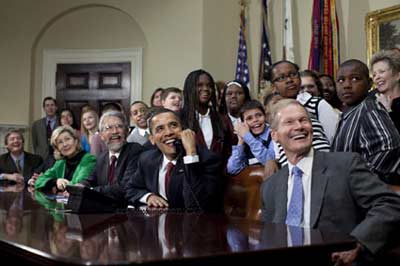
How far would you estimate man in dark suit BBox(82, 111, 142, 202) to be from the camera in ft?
12.6

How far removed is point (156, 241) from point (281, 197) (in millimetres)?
814

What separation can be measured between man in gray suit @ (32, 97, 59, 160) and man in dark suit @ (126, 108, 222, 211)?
4.36 meters

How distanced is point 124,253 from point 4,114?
7.17 metres

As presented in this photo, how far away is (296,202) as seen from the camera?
88.5 inches

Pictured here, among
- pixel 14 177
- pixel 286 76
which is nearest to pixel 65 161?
pixel 14 177

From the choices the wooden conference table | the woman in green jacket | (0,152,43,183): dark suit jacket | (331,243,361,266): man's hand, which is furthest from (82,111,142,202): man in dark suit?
(331,243,361,266): man's hand

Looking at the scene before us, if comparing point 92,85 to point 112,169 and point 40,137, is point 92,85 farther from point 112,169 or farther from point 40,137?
point 112,169

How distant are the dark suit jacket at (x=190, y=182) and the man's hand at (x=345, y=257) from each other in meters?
1.10

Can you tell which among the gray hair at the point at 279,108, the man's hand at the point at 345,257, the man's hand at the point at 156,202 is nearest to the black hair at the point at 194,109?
the man's hand at the point at 156,202

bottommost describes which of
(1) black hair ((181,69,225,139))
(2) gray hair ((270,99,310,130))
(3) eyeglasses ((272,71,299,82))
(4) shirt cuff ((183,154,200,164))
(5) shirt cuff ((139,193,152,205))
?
(5) shirt cuff ((139,193,152,205))

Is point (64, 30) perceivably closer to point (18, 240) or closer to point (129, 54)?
point (129, 54)

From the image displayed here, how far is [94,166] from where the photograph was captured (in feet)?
14.2

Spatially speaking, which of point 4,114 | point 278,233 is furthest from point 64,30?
point 278,233

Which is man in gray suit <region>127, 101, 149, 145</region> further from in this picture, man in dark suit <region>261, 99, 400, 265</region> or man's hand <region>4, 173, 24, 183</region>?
man in dark suit <region>261, 99, 400, 265</region>
